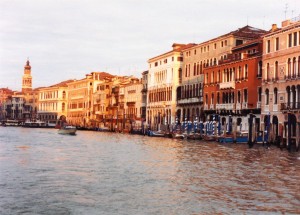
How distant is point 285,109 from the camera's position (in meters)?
34.8

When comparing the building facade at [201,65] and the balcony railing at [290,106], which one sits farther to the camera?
the building facade at [201,65]

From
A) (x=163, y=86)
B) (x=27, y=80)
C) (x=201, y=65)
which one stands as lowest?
(x=163, y=86)

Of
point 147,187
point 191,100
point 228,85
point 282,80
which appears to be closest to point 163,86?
point 191,100

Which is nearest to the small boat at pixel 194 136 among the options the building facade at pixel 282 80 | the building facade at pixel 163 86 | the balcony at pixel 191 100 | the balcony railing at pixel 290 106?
the balcony at pixel 191 100

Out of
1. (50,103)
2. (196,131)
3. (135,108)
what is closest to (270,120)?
(196,131)

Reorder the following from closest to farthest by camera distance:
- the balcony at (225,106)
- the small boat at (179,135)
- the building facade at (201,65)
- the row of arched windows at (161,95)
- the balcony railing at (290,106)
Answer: the balcony railing at (290,106)
the balcony at (225,106)
the building facade at (201,65)
the small boat at (179,135)
the row of arched windows at (161,95)

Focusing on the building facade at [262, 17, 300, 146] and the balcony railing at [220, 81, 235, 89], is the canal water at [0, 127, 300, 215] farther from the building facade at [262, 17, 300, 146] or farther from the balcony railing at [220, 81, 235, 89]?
the balcony railing at [220, 81, 235, 89]

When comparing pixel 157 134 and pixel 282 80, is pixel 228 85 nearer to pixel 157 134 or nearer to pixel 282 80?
pixel 282 80

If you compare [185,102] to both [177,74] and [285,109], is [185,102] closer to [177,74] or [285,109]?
[177,74]

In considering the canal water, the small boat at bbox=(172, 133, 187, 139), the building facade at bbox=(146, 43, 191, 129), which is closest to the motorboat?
the small boat at bbox=(172, 133, 187, 139)

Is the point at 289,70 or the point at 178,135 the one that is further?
the point at 178,135

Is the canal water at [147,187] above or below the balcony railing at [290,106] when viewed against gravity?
below

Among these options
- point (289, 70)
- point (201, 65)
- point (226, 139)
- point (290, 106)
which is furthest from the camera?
point (201, 65)

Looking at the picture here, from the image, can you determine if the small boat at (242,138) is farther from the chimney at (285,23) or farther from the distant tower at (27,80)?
the distant tower at (27,80)
